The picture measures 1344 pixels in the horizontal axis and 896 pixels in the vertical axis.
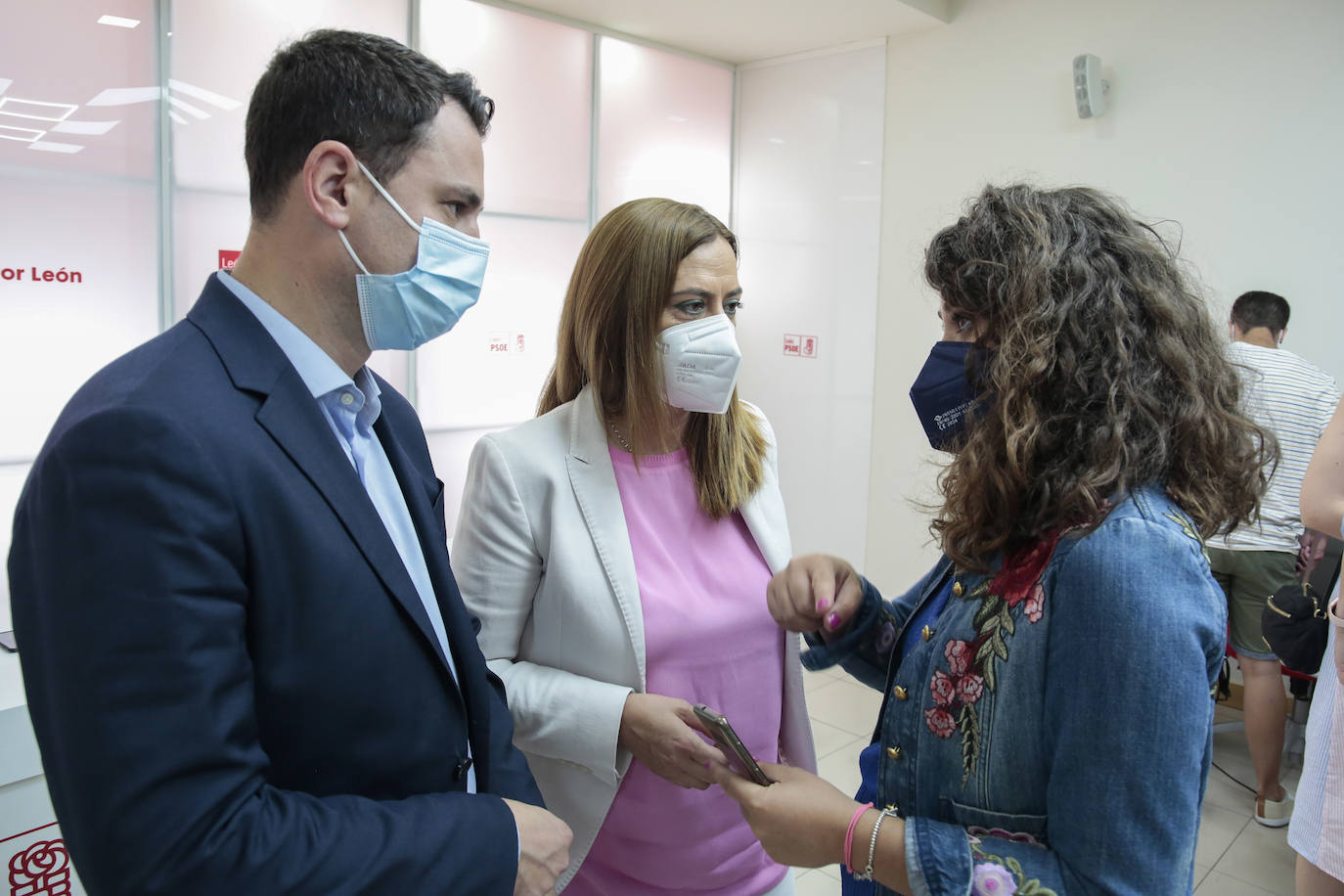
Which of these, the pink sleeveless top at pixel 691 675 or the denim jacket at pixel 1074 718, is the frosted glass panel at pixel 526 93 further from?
the denim jacket at pixel 1074 718

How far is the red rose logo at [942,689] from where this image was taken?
1.06 meters

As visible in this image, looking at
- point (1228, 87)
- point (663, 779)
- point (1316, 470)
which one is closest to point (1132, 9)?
point (1228, 87)

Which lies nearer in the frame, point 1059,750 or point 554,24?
point 1059,750

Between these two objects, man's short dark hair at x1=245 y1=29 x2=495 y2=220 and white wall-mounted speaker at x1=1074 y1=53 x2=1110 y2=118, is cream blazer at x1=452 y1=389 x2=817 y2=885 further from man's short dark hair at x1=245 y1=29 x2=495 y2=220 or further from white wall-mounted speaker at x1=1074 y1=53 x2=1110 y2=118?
white wall-mounted speaker at x1=1074 y1=53 x2=1110 y2=118

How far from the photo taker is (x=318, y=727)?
0.92m

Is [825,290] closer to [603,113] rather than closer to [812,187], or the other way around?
[812,187]

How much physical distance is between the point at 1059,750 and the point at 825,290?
15.1 ft

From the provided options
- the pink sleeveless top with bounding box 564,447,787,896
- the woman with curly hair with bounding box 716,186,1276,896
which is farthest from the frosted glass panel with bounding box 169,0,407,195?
the woman with curly hair with bounding box 716,186,1276,896

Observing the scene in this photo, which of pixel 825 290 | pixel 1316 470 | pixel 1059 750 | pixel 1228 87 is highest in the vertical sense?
pixel 1228 87

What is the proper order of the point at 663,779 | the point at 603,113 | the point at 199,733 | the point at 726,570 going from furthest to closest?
1. the point at 603,113
2. the point at 726,570
3. the point at 663,779
4. the point at 199,733

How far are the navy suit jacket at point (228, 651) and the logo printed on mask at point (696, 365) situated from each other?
30.9 inches

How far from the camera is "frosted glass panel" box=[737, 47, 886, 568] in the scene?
5.11 metres

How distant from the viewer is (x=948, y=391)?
1.19 m

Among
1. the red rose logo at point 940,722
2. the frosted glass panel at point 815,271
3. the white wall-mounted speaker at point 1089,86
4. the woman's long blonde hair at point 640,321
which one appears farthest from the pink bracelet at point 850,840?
the frosted glass panel at point 815,271
